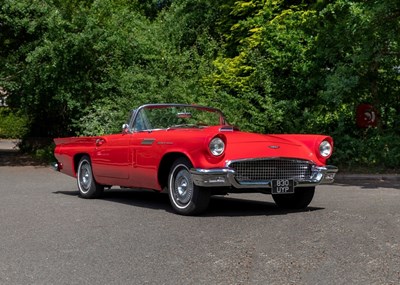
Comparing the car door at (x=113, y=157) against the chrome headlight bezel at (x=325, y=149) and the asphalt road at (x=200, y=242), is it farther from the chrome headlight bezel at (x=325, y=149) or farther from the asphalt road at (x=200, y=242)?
the chrome headlight bezel at (x=325, y=149)

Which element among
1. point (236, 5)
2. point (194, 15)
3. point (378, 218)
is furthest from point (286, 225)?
point (194, 15)

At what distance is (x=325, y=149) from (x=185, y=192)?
205 cm

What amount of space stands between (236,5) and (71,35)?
7.40m

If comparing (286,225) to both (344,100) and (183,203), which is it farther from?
(344,100)

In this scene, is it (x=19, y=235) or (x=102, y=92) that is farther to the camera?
(x=102, y=92)

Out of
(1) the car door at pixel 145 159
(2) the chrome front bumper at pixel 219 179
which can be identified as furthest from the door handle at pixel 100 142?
(2) the chrome front bumper at pixel 219 179

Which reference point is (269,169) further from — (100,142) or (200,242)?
(100,142)

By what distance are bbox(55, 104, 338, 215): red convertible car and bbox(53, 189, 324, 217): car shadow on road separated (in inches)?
12.4

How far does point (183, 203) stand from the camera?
8.30 m

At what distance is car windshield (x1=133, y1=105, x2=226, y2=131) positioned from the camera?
9.40 metres

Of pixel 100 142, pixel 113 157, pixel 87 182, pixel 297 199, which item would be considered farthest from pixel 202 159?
pixel 87 182

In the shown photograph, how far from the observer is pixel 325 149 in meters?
8.78

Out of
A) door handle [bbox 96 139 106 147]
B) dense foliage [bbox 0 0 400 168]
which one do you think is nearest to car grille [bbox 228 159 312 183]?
door handle [bbox 96 139 106 147]

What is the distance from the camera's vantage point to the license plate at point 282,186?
808cm
